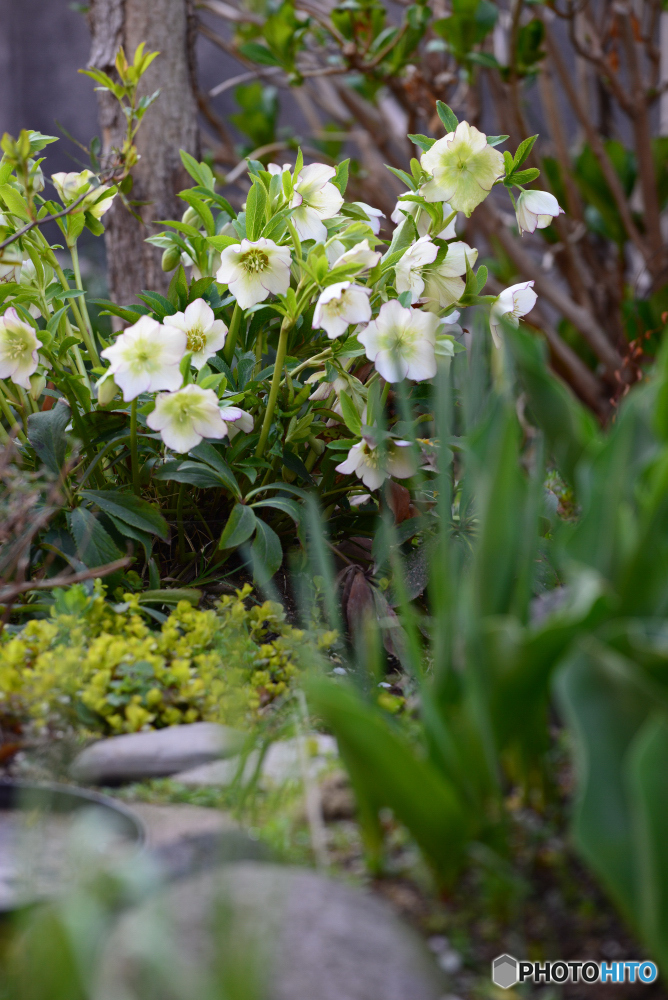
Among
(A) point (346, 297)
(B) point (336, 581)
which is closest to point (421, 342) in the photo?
(A) point (346, 297)

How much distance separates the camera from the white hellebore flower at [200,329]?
4.32ft

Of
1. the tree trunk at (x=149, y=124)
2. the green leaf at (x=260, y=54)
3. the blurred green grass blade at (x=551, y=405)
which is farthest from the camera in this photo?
the green leaf at (x=260, y=54)

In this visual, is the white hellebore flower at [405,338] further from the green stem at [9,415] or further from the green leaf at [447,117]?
the green stem at [9,415]

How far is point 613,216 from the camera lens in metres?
3.24

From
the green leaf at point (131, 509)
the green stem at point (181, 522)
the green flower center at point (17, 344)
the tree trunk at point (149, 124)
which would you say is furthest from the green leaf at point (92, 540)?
the tree trunk at point (149, 124)

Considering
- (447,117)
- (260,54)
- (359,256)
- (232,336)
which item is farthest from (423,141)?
(260,54)

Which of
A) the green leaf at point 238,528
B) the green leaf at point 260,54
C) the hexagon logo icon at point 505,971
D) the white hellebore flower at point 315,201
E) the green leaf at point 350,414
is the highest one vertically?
the green leaf at point 260,54

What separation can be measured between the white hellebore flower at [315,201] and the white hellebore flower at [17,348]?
449mm

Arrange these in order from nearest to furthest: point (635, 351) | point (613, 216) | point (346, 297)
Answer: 1. point (346, 297)
2. point (635, 351)
3. point (613, 216)

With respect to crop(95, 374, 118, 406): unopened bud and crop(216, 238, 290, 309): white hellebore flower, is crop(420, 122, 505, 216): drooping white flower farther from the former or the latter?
crop(95, 374, 118, 406): unopened bud

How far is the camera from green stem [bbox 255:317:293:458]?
130cm

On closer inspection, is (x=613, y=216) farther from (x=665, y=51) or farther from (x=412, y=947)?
(x=412, y=947)

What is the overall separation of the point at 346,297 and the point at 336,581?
1.47 ft

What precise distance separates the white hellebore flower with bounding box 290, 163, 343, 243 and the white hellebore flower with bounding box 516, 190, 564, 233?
0.29m
